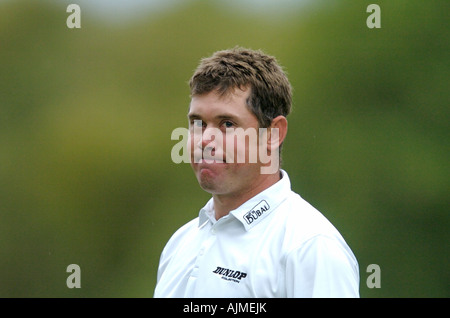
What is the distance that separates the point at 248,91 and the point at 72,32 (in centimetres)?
1447

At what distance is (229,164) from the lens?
132 inches

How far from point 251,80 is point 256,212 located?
62cm

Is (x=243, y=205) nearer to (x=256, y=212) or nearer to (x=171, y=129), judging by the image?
(x=256, y=212)

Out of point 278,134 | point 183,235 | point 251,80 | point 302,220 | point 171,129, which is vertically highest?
point 171,129

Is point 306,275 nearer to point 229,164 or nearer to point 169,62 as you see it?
point 229,164

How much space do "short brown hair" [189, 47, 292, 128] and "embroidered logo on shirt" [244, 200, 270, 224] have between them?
0.38m

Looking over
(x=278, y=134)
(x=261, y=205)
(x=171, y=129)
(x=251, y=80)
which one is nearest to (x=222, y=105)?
(x=251, y=80)

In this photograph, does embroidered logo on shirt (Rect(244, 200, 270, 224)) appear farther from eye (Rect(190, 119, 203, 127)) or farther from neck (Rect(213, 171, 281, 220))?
eye (Rect(190, 119, 203, 127))

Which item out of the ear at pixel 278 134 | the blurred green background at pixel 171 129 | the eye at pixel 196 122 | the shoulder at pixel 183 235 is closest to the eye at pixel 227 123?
the eye at pixel 196 122

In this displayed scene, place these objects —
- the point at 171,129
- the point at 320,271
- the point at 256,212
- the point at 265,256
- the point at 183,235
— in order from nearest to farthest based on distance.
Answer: the point at 320,271
the point at 265,256
the point at 256,212
the point at 183,235
the point at 171,129

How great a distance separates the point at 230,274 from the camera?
3111 mm

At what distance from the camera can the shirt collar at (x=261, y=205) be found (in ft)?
10.8

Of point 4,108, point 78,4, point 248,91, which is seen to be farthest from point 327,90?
point 248,91

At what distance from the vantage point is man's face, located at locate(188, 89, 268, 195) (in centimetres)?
332
